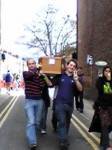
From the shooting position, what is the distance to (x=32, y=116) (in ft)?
40.1

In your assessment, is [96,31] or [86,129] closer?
[86,129]

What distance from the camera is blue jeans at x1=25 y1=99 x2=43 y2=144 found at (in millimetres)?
12062

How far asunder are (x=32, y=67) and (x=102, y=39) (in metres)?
19.7

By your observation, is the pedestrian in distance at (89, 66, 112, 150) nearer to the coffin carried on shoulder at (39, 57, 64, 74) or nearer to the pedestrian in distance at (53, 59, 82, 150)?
the pedestrian in distance at (53, 59, 82, 150)

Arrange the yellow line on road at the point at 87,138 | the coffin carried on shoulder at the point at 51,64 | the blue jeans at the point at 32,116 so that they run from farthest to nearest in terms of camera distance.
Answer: the yellow line on road at the point at 87,138 → the coffin carried on shoulder at the point at 51,64 → the blue jeans at the point at 32,116

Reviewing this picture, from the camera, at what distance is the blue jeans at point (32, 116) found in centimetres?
1206

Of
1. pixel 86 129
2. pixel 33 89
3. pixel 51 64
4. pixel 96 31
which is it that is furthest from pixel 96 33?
pixel 33 89

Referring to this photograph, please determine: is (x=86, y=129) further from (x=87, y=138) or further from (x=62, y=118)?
(x=62, y=118)

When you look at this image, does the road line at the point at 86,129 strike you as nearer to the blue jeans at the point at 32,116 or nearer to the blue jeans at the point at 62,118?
the blue jeans at the point at 62,118

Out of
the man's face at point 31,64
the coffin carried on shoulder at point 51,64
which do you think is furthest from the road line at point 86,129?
the man's face at point 31,64

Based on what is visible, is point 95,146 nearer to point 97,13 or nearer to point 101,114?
point 101,114

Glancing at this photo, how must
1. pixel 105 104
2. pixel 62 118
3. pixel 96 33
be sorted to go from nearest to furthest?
pixel 105 104
pixel 62 118
pixel 96 33

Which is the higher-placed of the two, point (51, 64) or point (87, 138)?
point (51, 64)

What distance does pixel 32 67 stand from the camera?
40.7 feet
